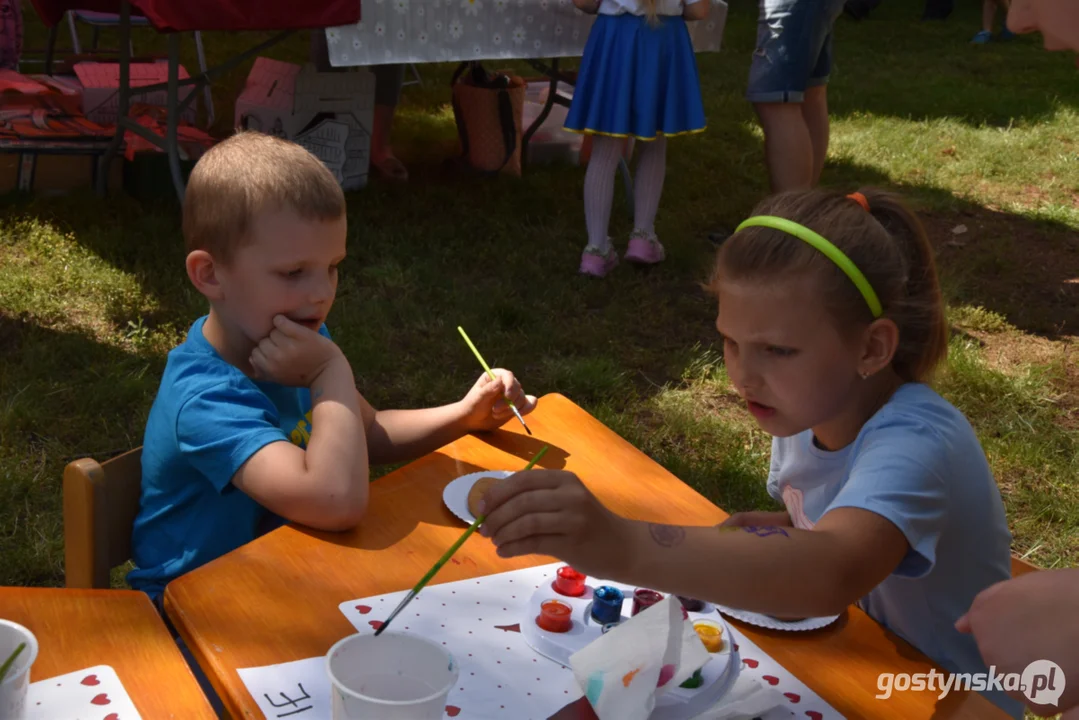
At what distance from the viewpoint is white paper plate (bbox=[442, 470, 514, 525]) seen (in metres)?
1.54

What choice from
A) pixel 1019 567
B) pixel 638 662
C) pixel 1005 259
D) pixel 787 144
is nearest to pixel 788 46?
pixel 787 144

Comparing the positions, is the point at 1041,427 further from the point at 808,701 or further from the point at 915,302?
the point at 808,701

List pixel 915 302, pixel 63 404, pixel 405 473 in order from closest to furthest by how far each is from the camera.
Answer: pixel 915 302
pixel 405 473
pixel 63 404

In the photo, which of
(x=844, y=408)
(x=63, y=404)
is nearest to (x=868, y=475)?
(x=844, y=408)

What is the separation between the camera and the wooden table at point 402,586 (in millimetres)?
1219

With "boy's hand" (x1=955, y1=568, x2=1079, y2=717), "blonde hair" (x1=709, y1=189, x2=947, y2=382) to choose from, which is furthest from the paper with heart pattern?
"blonde hair" (x1=709, y1=189, x2=947, y2=382)

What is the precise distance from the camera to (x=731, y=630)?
1338mm

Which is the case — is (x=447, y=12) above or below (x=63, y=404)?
above

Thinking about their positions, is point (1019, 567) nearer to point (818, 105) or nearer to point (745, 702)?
point (745, 702)

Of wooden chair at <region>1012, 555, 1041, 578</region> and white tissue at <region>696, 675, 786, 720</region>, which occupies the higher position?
white tissue at <region>696, 675, 786, 720</region>

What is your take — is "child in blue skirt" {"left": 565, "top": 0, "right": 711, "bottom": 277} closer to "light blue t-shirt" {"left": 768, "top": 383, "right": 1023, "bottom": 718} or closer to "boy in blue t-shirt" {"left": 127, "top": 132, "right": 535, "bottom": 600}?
"boy in blue t-shirt" {"left": 127, "top": 132, "right": 535, "bottom": 600}

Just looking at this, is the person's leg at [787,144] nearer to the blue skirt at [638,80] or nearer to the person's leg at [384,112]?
the blue skirt at [638,80]

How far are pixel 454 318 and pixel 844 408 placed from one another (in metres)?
2.41

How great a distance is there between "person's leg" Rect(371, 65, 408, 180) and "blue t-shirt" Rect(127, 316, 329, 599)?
146 inches
